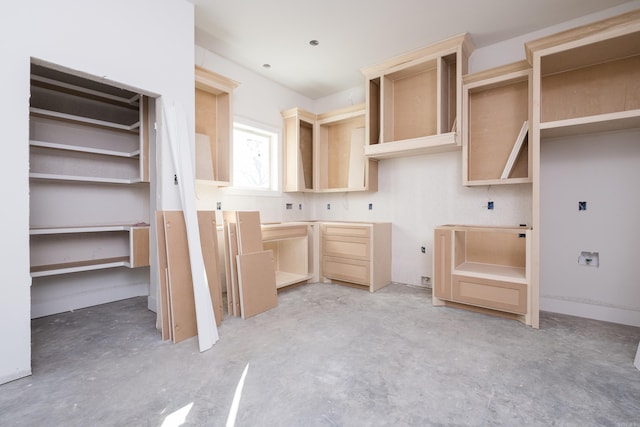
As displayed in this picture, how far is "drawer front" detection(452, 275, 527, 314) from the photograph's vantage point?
9.23ft

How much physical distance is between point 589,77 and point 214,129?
3990mm

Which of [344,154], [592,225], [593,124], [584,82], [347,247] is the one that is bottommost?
[347,247]

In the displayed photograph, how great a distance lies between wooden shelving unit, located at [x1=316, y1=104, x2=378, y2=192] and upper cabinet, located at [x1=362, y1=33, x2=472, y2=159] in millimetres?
351

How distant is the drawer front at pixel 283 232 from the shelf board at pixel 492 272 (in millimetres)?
1960

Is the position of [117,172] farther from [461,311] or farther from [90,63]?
[461,311]

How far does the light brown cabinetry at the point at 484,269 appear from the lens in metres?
2.83

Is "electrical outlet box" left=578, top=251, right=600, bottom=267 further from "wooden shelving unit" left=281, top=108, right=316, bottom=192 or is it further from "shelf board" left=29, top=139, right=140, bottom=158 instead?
"shelf board" left=29, top=139, right=140, bottom=158

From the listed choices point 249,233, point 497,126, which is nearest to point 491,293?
point 497,126

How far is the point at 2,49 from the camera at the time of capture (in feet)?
6.04

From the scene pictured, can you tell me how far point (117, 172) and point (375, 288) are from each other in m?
3.51

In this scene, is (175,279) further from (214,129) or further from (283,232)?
(214,129)

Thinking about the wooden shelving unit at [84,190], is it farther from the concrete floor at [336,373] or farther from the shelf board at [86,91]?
the concrete floor at [336,373]

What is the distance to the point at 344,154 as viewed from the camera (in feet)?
15.7

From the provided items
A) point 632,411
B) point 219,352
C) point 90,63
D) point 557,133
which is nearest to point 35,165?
point 90,63
